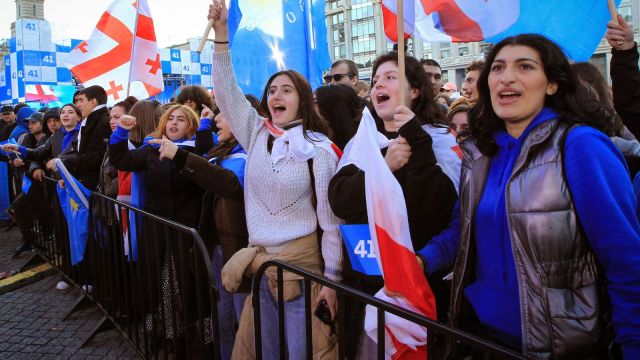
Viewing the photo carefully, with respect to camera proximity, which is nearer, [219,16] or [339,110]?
[219,16]

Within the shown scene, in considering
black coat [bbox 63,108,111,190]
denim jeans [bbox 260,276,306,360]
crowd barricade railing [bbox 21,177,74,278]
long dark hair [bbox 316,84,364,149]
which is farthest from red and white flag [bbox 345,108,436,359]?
crowd barricade railing [bbox 21,177,74,278]

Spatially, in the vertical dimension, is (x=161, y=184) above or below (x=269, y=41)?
below

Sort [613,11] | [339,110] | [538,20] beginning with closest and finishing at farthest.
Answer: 1. [613,11]
2. [538,20]
3. [339,110]

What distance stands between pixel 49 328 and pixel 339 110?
316cm

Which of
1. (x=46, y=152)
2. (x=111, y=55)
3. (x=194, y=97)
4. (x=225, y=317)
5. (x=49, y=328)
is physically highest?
(x=111, y=55)

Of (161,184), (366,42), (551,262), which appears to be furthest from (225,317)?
(366,42)

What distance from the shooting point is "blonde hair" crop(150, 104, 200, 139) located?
3861 millimetres

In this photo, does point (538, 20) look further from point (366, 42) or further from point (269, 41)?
point (366, 42)

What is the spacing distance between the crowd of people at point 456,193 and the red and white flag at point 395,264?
144 mm

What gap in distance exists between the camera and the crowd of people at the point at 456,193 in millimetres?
1499

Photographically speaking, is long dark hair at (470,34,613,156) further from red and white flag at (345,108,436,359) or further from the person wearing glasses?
the person wearing glasses

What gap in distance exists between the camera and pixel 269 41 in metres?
3.60

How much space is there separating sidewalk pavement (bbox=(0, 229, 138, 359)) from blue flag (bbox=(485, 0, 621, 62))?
11.6 feet

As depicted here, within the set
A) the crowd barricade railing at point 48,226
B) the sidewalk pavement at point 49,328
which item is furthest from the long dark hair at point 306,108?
the crowd barricade railing at point 48,226
